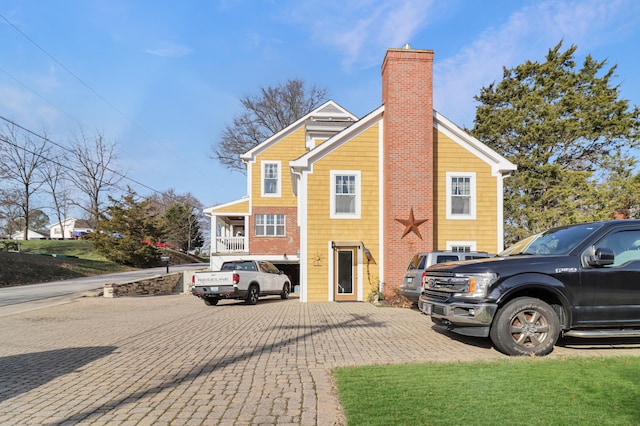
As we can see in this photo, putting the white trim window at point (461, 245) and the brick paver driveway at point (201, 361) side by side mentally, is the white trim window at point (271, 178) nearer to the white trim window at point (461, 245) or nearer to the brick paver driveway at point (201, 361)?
the white trim window at point (461, 245)

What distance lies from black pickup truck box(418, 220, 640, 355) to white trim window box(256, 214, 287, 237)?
20.2 metres

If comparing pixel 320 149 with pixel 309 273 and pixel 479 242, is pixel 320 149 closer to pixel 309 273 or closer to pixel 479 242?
pixel 309 273

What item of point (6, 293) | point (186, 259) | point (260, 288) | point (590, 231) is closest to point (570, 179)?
point (260, 288)

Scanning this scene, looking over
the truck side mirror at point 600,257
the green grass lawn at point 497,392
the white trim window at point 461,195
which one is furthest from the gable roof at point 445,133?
the green grass lawn at point 497,392

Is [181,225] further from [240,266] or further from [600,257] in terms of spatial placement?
[600,257]

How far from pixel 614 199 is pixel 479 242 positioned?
42.4 feet

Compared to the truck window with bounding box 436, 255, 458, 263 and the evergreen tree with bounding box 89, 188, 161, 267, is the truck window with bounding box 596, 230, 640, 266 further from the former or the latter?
the evergreen tree with bounding box 89, 188, 161, 267

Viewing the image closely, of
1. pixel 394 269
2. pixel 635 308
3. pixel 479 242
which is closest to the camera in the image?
pixel 635 308

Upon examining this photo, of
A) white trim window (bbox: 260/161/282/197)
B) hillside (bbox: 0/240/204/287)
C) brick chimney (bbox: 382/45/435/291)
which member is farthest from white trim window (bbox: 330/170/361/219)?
hillside (bbox: 0/240/204/287)

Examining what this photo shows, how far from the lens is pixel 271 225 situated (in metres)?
26.4

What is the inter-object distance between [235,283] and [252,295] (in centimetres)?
114

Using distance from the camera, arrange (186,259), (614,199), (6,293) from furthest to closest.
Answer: (186,259)
(614,199)
(6,293)

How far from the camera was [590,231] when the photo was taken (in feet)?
22.4

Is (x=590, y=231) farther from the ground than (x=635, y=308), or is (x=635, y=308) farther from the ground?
(x=590, y=231)
